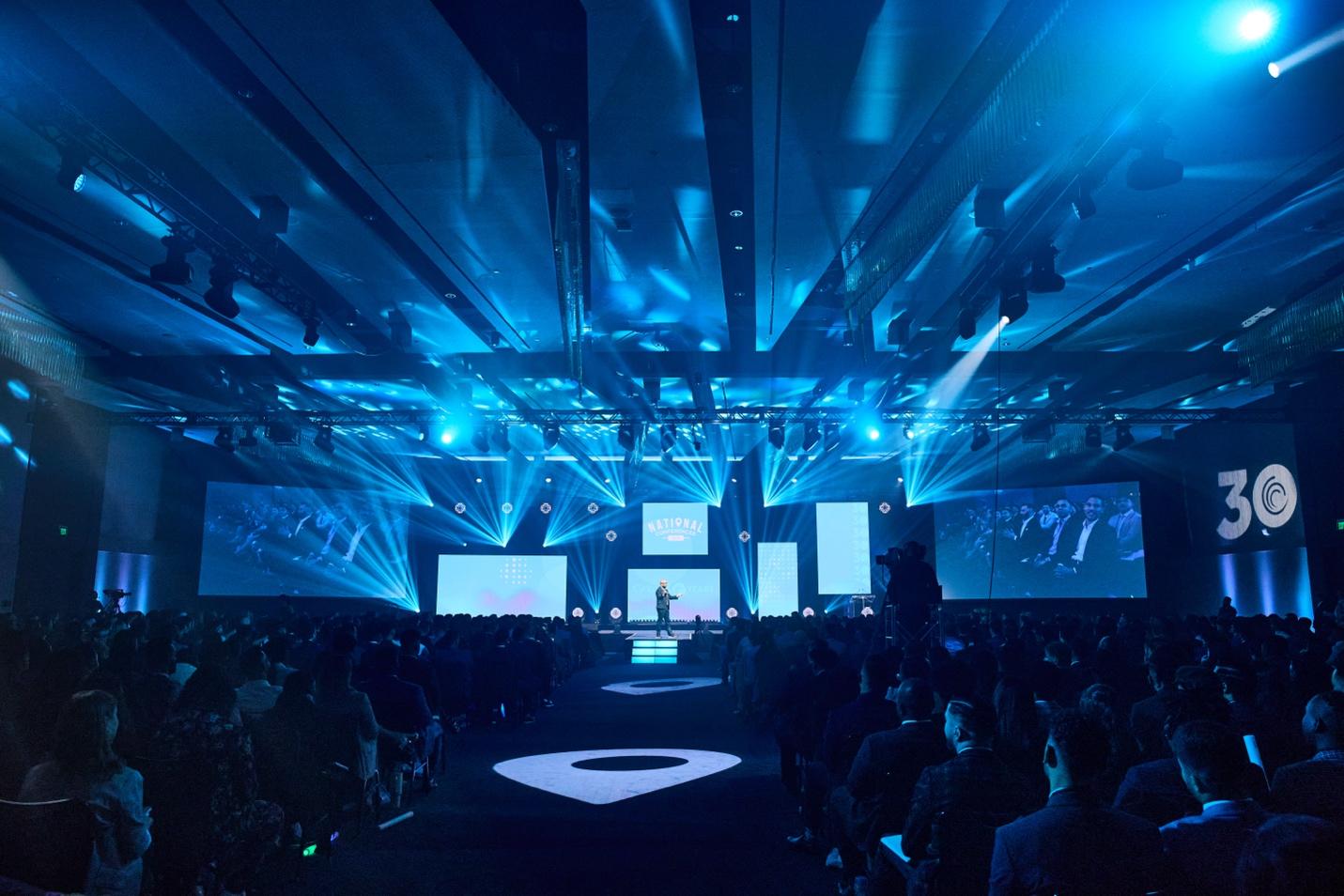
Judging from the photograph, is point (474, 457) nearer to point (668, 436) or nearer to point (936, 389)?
point (668, 436)

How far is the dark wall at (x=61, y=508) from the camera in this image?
44.3ft

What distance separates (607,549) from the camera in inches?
A: 842

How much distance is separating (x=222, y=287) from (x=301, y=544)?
40.1 feet

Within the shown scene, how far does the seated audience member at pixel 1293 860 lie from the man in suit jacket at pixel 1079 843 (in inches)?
7.9

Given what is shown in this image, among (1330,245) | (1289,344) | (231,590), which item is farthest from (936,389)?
(231,590)

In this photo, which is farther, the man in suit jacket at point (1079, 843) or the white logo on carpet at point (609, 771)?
the white logo on carpet at point (609, 771)

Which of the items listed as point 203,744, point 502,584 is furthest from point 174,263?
point 502,584

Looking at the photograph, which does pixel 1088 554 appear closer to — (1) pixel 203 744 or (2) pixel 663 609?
(2) pixel 663 609

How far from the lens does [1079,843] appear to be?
7.18ft

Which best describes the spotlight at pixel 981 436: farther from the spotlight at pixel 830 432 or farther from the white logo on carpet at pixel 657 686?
the white logo on carpet at pixel 657 686

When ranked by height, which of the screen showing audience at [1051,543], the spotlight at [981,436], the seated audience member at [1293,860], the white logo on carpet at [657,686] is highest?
the spotlight at [981,436]

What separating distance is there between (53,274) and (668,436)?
8439mm

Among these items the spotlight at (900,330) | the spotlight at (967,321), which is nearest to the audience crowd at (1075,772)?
the spotlight at (967,321)

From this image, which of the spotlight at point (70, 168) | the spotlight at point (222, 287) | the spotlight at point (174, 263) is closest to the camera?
the spotlight at point (70, 168)
